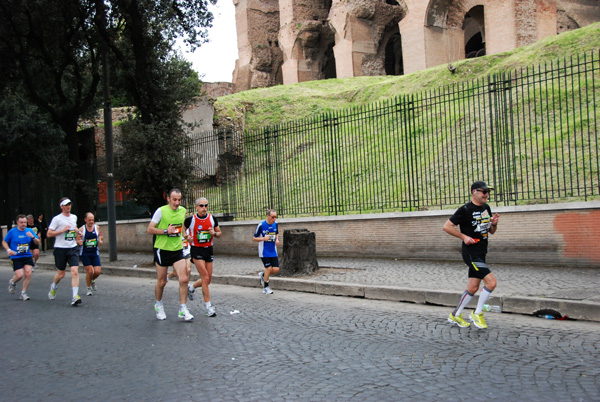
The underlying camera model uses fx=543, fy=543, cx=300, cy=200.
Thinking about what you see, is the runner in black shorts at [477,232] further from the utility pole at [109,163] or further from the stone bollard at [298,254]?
the utility pole at [109,163]

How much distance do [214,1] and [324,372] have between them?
1620cm

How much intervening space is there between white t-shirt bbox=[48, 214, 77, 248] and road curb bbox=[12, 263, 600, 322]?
10.3 feet

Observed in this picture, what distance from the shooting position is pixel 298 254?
11.2m

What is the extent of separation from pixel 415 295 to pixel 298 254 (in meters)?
3.32

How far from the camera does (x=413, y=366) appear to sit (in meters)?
4.92

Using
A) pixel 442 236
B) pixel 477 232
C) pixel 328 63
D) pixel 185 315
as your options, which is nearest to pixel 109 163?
pixel 442 236

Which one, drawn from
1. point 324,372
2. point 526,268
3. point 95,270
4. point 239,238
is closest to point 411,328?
point 324,372

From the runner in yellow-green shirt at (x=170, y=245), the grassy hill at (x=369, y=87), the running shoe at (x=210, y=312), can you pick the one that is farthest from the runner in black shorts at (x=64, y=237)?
the grassy hill at (x=369, y=87)

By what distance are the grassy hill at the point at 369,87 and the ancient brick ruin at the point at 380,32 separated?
4742 millimetres

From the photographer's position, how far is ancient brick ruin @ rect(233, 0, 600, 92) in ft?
94.8

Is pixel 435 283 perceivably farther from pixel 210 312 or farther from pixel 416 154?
pixel 416 154

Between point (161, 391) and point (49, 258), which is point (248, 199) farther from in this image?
point (161, 391)

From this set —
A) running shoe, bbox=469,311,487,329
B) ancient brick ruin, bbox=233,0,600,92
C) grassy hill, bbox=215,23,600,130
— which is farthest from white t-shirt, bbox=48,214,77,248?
ancient brick ruin, bbox=233,0,600,92

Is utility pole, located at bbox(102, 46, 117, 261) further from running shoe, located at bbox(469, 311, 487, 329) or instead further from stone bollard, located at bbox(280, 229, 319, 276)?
running shoe, located at bbox(469, 311, 487, 329)
